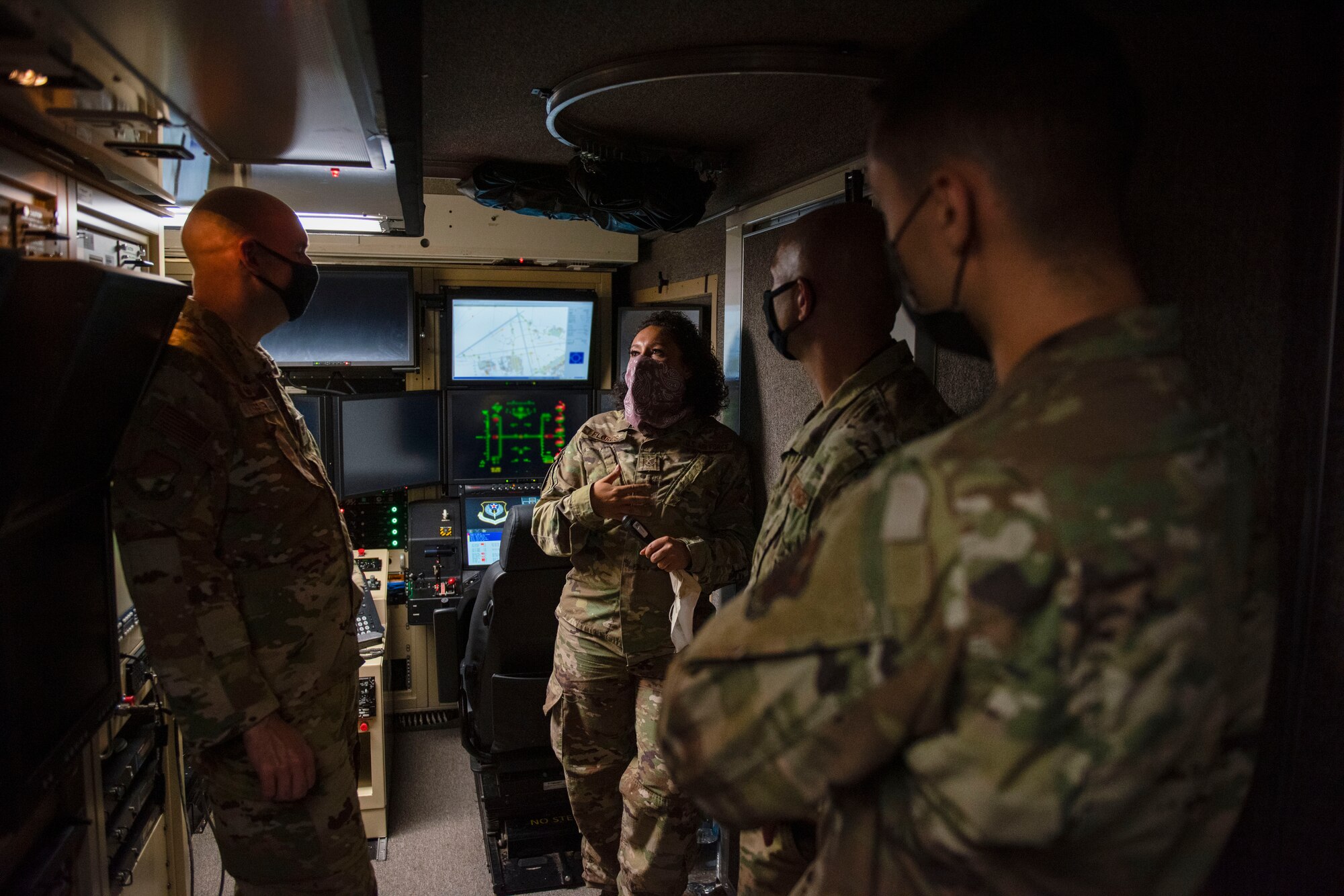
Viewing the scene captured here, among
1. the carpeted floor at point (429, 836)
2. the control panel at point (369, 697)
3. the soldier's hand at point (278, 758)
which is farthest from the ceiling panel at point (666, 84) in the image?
the carpeted floor at point (429, 836)

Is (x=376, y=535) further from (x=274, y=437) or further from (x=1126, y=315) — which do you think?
(x=1126, y=315)

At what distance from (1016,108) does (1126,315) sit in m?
0.19

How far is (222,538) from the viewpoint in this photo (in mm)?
1386

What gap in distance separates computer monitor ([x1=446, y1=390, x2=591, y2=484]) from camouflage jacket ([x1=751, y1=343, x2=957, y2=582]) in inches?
96.2

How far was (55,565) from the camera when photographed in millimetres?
1191

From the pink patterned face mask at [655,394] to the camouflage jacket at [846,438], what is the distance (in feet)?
2.94

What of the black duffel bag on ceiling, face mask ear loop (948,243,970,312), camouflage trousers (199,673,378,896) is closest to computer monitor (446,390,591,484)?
the black duffel bag on ceiling

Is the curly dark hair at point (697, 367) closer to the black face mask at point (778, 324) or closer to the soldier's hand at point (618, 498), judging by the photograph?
the soldier's hand at point (618, 498)

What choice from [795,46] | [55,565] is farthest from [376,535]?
[795,46]

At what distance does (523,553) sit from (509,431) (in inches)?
50.0

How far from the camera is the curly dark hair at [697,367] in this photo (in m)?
2.30

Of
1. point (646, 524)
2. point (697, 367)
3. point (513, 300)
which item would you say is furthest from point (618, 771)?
point (513, 300)

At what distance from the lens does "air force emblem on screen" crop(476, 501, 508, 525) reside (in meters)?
3.56

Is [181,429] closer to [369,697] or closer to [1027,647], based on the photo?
[1027,647]
